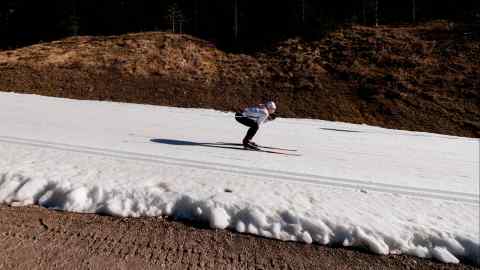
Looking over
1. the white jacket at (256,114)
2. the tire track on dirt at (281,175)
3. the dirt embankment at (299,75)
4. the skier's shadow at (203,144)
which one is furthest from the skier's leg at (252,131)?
the dirt embankment at (299,75)

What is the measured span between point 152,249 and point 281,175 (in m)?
4.01

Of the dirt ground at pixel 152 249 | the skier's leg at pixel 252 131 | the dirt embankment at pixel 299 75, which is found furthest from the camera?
the dirt embankment at pixel 299 75

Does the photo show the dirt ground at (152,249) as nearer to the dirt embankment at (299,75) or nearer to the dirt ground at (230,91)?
the dirt ground at (230,91)

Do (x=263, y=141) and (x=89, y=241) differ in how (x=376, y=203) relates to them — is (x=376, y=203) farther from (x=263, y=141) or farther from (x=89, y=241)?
(x=263, y=141)

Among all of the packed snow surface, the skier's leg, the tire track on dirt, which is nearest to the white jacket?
the skier's leg

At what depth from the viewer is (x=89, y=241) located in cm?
477

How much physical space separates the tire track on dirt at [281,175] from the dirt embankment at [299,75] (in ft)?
41.8

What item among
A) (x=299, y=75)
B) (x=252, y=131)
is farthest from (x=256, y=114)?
(x=299, y=75)

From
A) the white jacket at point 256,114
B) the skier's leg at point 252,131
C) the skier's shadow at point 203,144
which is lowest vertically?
the skier's shadow at point 203,144

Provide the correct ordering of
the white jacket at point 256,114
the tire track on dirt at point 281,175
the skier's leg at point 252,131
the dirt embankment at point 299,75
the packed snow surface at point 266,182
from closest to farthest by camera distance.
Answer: the packed snow surface at point 266,182, the tire track on dirt at point 281,175, the white jacket at point 256,114, the skier's leg at point 252,131, the dirt embankment at point 299,75

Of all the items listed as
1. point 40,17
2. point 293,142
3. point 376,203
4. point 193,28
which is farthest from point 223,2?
point 376,203

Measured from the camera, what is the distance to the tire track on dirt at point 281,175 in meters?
7.24

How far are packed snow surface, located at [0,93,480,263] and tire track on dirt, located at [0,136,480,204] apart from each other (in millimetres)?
26

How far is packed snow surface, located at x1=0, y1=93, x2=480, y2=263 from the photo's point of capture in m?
5.21
